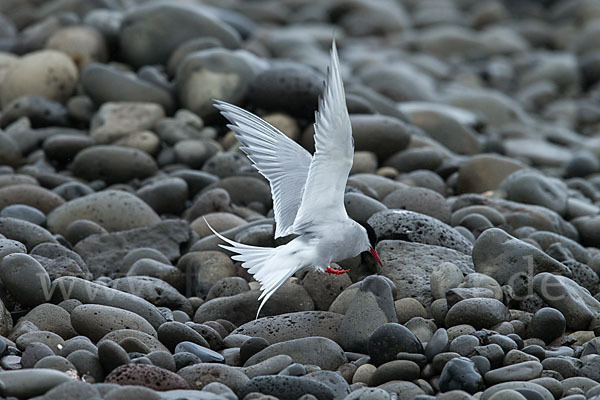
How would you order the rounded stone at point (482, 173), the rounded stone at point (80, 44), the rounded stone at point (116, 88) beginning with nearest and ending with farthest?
1. the rounded stone at point (482, 173)
2. the rounded stone at point (116, 88)
3. the rounded stone at point (80, 44)

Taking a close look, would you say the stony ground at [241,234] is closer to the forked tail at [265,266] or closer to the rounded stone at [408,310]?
the rounded stone at [408,310]

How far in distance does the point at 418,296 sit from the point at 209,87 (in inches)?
158

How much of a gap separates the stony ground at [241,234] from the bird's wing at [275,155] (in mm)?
533

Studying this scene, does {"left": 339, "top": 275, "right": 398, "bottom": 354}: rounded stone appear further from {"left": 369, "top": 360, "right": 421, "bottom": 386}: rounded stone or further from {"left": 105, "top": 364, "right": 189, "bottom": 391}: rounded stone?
{"left": 105, "top": 364, "right": 189, "bottom": 391}: rounded stone

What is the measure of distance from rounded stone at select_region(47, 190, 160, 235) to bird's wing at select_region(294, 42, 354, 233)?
2.02 meters

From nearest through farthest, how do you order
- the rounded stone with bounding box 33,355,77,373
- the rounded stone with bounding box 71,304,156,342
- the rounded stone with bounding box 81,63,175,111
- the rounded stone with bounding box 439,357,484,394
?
Result: the rounded stone with bounding box 33,355,77,373 → the rounded stone with bounding box 439,357,484,394 → the rounded stone with bounding box 71,304,156,342 → the rounded stone with bounding box 81,63,175,111

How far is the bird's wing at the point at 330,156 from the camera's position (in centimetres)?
405

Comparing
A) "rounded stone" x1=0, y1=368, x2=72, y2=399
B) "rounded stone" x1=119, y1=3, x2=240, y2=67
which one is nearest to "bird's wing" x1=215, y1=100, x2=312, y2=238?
"rounded stone" x1=0, y1=368, x2=72, y2=399

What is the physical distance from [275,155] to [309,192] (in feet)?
2.36

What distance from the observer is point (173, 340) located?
434cm

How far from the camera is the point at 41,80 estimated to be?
8492 mm

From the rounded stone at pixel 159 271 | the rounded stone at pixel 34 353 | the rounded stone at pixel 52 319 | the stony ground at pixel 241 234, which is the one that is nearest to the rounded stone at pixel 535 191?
the stony ground at pixel 241 234

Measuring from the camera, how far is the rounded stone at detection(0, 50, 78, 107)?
27.9 ft

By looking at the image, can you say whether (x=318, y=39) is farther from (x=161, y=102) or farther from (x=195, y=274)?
(x=195, y=274)
